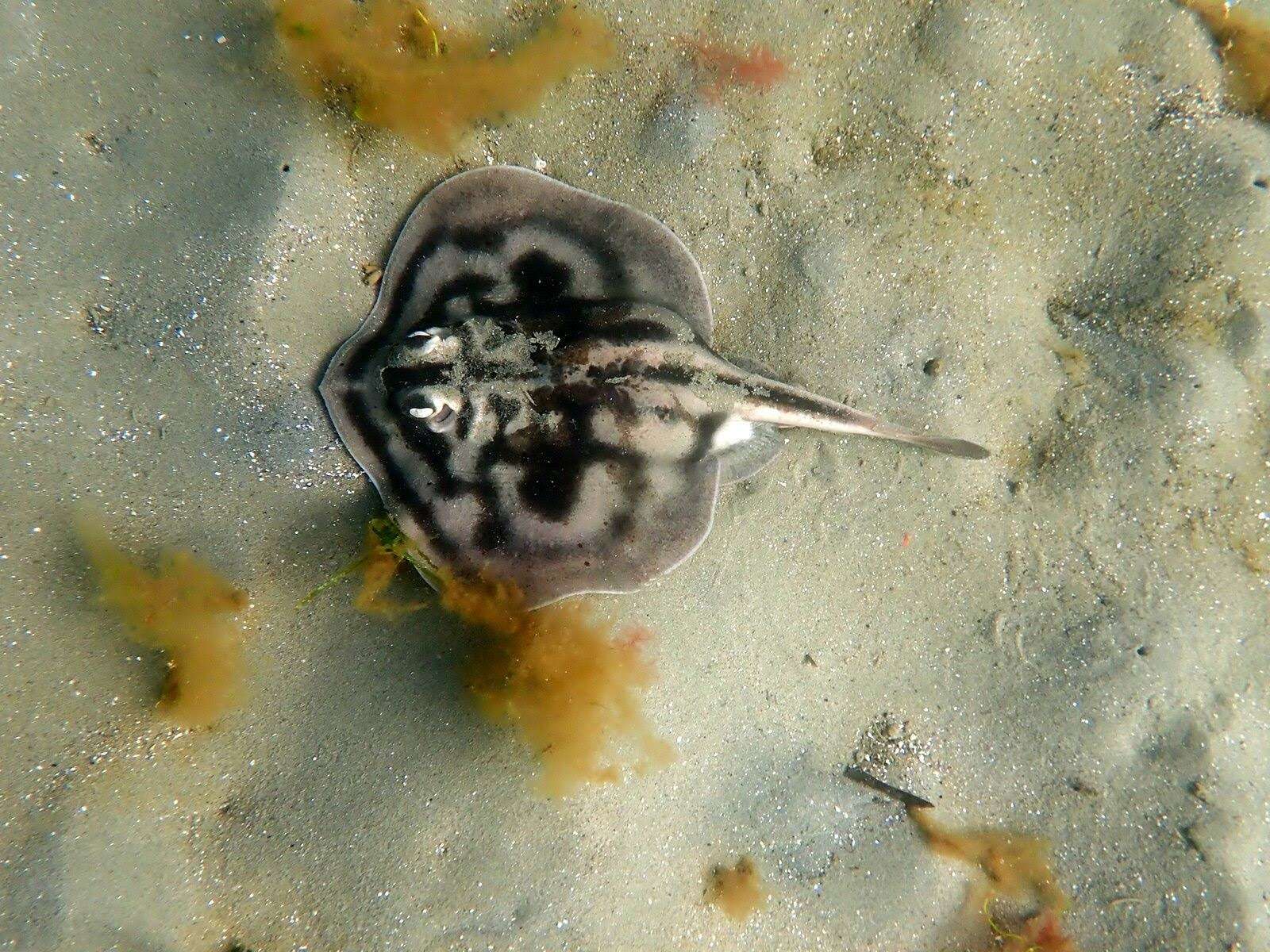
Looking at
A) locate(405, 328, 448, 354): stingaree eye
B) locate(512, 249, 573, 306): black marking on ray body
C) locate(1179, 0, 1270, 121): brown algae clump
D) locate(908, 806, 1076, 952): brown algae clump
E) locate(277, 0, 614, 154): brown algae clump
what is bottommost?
locate(908, 806, 1076, 952): brown algae clump

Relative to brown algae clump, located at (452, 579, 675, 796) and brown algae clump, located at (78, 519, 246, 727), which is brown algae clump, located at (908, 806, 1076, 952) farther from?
brown algae clump, located at (78, 519, 246, 727)

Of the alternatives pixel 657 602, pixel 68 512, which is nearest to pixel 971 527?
pixel 657 602

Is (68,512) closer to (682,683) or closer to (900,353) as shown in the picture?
(682,683)

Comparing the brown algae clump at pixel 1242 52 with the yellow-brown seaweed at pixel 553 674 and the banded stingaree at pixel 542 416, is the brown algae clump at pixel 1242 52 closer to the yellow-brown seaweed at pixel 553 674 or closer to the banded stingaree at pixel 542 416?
the banded stingaree at pixel 542 416

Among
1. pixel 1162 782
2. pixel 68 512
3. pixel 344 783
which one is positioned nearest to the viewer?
pixel 68 512

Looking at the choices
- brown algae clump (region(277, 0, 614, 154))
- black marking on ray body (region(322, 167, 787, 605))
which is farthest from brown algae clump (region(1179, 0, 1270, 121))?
brown algae clump (region(277, 0, 614, 154))

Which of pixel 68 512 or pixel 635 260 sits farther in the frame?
pixel 635 260

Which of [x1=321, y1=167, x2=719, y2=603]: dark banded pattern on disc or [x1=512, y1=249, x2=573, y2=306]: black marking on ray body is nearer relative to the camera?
[x1=321, y1=167, x2=719, y2=603]: dark banded pattern on disc
